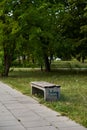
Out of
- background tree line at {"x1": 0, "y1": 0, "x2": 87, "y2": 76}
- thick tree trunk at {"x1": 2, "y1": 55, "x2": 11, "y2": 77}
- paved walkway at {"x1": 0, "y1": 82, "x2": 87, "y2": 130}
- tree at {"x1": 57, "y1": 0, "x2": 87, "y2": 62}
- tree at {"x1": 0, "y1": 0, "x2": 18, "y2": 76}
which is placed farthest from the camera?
tree at {"x1": 57, "y1": 0, "x2": 87, "y2": 62}

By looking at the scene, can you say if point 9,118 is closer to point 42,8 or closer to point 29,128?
point 29,128

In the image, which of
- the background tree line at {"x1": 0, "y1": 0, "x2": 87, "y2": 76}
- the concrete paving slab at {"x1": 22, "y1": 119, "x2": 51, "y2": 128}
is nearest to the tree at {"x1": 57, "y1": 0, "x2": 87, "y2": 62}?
the background tree line at {"x1": 0, "y1": 0, "x2": 87, "y2": 76}

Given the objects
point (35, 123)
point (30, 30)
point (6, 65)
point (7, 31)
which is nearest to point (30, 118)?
point (35, 123)

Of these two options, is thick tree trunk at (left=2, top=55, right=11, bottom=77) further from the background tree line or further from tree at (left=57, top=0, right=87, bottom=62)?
tree at (left=57, top=0, right=87, bottom=62)

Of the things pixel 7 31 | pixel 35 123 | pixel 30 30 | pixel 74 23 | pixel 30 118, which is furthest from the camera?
pixel 74 23

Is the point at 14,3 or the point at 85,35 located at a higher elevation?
the point at 14,3

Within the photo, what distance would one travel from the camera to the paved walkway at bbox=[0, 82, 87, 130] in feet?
29.2

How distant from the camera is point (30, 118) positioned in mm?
10078

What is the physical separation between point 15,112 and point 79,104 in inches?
95.5

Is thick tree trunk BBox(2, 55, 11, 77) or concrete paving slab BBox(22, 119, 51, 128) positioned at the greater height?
thick tree trunk BBox(2, 55, 11, 77)

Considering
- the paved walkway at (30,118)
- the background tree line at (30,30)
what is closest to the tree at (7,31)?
the background tree line at (30,30)

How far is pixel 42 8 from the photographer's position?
95.4ft

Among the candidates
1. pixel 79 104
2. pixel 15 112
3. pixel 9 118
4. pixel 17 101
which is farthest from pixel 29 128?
pixel 17 101

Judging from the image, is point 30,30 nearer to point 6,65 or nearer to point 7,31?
point 7,31
